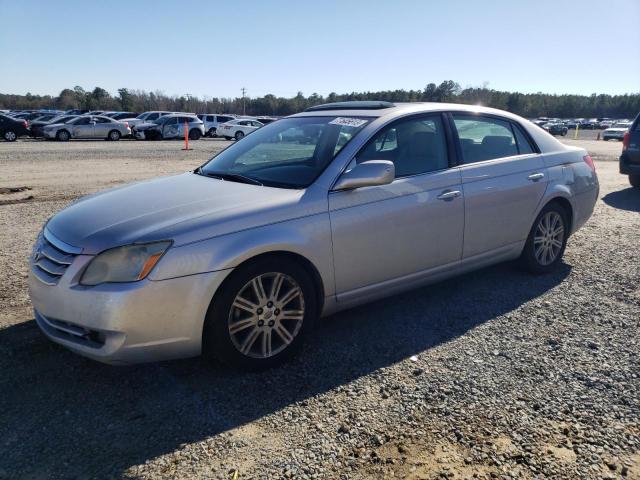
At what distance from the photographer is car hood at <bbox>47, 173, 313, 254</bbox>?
9.71 ft

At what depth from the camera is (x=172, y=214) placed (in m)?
3.15

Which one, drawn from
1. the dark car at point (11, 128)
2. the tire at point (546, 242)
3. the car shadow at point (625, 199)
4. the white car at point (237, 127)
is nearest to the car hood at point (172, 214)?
the tire at point (546, 242)

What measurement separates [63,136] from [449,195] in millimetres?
27798

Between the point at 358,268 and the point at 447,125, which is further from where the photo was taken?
the point at 447,125

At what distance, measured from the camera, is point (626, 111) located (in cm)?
10238

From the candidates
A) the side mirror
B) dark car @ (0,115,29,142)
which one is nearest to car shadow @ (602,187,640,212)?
the side mirror

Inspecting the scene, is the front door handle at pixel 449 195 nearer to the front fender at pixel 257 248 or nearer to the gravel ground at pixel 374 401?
the gravel ground at pixel 374 401

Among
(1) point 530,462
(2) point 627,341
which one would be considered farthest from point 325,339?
(2) point 627,341

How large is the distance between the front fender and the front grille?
589 millimetres

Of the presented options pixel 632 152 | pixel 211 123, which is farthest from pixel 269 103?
pixel 632 152

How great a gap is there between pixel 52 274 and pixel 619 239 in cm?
A: 661

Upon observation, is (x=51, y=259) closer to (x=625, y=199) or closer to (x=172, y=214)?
(x=172, y=214)

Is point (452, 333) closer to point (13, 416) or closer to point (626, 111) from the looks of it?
point (13, 416)

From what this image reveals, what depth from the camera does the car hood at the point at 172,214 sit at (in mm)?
2959
